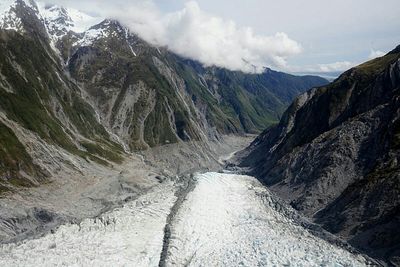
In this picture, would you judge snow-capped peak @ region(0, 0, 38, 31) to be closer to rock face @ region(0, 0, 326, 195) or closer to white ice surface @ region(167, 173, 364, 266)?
rock face @ region(0, 0, 326, 195)

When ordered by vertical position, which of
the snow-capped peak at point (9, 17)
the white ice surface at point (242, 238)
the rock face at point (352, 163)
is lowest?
the white ice surface at point (242, 238)

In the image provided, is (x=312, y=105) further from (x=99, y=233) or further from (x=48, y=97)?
(x=99, y=233)

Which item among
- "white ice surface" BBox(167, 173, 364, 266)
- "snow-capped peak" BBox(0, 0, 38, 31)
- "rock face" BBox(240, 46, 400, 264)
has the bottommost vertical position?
"white ice surface" BBox(167, 173, 364, 266)

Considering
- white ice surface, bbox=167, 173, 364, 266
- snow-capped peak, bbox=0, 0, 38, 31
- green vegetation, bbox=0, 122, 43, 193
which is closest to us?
white ice surface, bbox=167, 173, 364, 266

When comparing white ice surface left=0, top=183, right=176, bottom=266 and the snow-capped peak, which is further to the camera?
the snow-capped peak

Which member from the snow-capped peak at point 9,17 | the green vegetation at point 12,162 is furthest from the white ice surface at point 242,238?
the snow-capped peak at point 9,17

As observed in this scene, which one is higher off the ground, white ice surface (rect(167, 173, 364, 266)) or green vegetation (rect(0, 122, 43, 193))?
green vegetation (rect(0, 122, 43, 193))

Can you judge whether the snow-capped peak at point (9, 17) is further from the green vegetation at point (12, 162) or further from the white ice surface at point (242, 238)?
the white ice surface at point (242, 238)

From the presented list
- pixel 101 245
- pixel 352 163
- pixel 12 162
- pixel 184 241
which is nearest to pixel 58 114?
pixel 12 162

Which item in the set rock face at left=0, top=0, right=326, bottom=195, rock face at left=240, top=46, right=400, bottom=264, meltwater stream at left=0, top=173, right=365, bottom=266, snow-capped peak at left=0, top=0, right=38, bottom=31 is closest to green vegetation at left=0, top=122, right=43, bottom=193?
rock face at left=0, top=0, right=326, bottom=195
